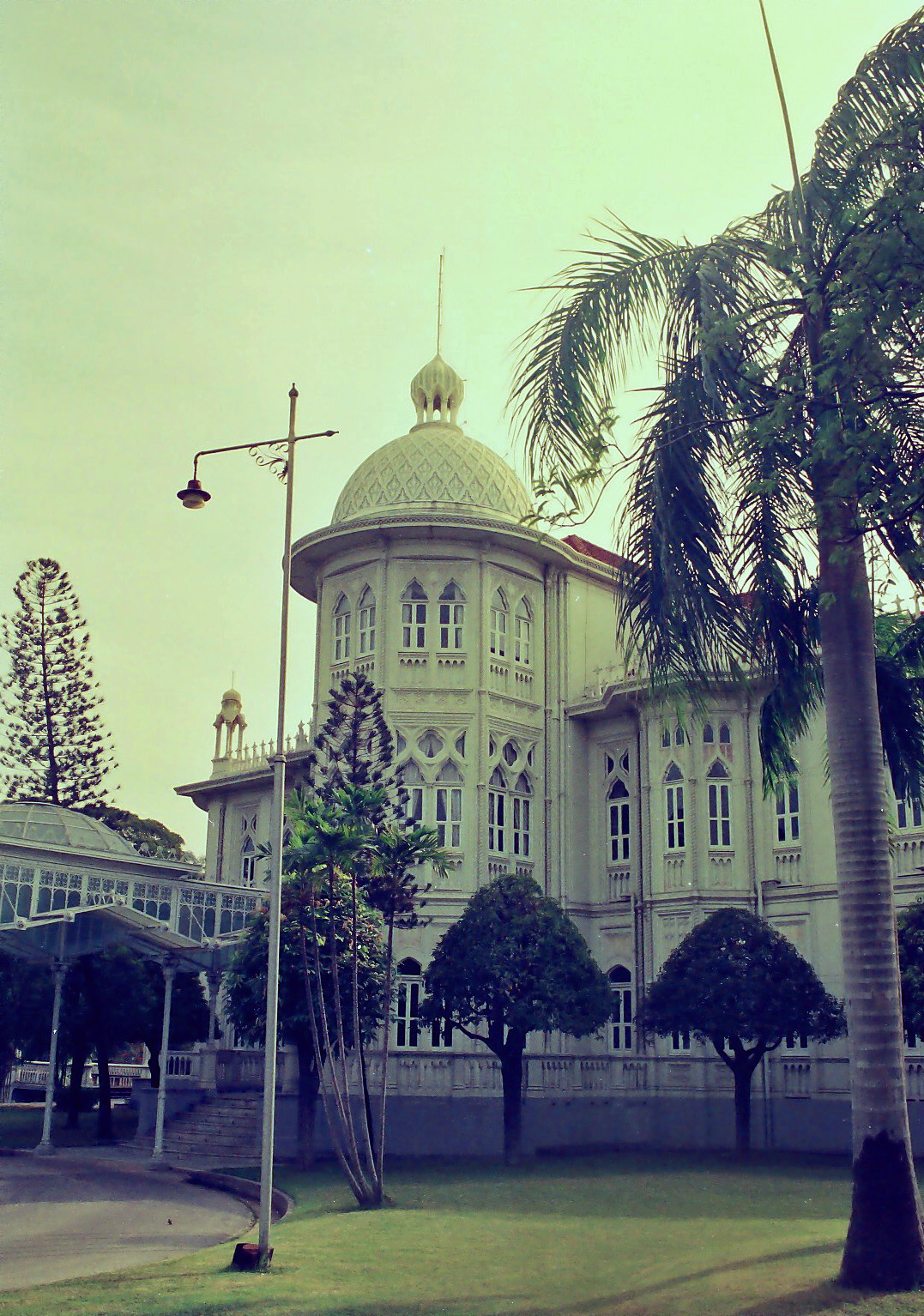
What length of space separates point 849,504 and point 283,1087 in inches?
933

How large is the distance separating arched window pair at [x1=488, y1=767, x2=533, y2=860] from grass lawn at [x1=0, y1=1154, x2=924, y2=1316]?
11.5 metres

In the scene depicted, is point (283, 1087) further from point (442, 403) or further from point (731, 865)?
point (442, 403)

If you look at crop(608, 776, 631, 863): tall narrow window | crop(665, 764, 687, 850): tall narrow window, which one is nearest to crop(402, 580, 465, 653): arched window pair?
crop(608, 776, 631, 863): tall narrow window

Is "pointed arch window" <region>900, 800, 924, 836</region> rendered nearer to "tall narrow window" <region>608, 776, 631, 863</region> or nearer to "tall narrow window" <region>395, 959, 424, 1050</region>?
"tall narrow window" <region>608, 776, 631, 863</region>

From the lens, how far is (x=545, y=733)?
1369 inches

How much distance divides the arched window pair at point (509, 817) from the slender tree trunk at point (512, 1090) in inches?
241

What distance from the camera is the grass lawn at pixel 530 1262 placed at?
1159 centimetres

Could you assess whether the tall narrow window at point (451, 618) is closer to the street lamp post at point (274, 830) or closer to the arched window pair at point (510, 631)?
the arched window pair at point (510, 631)

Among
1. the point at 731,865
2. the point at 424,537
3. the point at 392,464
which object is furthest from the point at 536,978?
the point at 392,464

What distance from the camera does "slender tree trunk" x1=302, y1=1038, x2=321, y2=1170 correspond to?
26359 mm

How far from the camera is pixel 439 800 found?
32500 millimetres

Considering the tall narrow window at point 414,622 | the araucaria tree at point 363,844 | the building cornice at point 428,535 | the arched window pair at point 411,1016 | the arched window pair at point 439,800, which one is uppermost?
the building cornice at point 428,535

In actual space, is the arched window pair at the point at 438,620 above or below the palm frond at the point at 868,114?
above

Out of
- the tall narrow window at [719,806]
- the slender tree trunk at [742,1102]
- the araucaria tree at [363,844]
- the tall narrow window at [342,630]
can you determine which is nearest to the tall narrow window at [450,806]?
the araucaria tree at [363,844]
